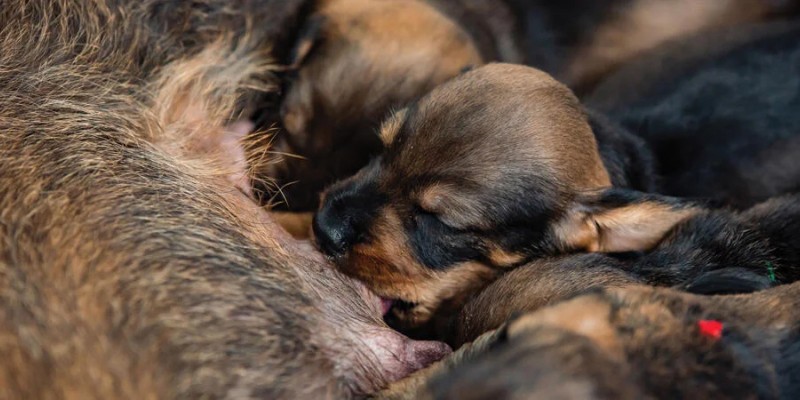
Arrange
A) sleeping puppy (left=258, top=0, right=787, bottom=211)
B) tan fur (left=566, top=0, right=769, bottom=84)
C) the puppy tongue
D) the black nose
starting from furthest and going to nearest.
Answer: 1. tan fur (left=566, top=0, right=769, bottom=84)
2. sleeping puppy (left=258, top=0, right=787, bottom=211)
3. the puppy tongue
4. the black nose

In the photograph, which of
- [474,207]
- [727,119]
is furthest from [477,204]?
[727,119]

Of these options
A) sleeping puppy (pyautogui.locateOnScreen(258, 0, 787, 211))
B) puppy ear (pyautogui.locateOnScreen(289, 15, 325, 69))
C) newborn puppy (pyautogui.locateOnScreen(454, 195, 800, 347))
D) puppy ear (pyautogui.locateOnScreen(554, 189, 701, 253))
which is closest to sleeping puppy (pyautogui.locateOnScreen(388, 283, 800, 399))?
newborn puppy (pyautogui.locateOnScreen(454, 195, 800, 347))

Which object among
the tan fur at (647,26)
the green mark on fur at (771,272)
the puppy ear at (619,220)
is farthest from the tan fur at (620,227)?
the tan fur at (647,26)

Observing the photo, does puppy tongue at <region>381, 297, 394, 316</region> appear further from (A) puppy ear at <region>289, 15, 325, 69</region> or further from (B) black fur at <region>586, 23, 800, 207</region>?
(B) black fur at <region>586, 23, 800, 207</region>

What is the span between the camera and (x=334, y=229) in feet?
5.05

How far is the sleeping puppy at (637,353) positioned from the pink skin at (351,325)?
0.09m

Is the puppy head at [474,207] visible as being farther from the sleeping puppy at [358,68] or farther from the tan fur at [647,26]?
the tan fur at [647,26]

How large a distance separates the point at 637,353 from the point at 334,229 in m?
0.69

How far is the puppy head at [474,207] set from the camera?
1.56m

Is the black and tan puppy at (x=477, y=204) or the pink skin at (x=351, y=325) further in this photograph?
the black and tan puppy at (x=477, y=204)

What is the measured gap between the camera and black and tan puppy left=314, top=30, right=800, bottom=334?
1.56m

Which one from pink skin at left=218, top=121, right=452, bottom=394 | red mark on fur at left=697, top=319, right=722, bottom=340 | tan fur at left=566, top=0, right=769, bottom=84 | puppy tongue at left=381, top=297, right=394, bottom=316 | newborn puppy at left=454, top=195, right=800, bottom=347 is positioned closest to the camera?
red mark on fur at left=697, top=319, right=722, bottom=340

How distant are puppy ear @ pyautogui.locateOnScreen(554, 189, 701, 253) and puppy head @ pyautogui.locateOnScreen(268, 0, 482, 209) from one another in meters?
0.46

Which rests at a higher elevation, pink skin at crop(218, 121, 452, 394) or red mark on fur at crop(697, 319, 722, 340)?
red mark on fur at crop(697, 319, 722, 340)
